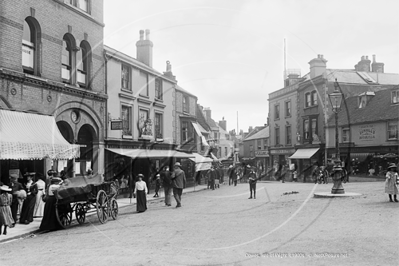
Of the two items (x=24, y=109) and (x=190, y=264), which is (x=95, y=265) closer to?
(x=190, y=264)

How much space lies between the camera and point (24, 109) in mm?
14562

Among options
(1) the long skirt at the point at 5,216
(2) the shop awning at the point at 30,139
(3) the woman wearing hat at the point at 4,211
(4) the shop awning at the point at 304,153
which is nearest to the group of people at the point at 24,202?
(3) the woman wearing hat at the point at 4,211

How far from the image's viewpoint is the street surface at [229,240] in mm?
6520

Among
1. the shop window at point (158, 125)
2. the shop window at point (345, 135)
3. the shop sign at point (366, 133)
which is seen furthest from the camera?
the shop window at point (345, 135)

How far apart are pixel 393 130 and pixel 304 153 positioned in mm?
8655

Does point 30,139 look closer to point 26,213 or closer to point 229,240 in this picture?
point 26,213

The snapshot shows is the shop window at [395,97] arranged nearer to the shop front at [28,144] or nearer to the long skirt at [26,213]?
the shop front at [28,144]

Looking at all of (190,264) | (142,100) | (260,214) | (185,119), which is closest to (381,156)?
(185,119)

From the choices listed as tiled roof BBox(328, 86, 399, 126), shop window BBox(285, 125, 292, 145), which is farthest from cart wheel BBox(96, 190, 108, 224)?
shop window BBox(285, 125, 292, 145)

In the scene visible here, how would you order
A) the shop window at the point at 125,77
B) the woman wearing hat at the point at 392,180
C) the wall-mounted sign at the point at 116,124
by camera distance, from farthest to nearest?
the shop window at the point at 125,77, the wall-mounted sign at the point at 116,124, the woman wearing hat at the point at 392,180

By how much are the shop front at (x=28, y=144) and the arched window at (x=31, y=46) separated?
2017mm

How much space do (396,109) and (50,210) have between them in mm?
27246

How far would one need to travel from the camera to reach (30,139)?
12797mm

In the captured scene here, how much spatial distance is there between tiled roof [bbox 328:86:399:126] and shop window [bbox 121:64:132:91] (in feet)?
56.1
